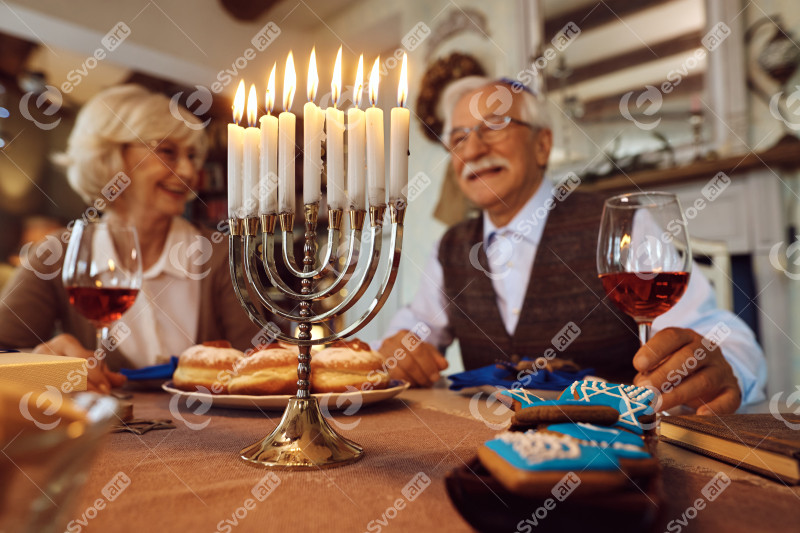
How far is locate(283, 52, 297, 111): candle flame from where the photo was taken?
64cm

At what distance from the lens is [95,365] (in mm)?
1008

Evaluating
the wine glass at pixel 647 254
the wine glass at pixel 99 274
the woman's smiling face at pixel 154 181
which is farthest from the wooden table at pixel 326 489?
the woman's smiling face at pixel 154 181

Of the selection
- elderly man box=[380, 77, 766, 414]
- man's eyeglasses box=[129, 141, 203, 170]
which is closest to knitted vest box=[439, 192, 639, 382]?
elderly man box=[380, 77, 766, 414]

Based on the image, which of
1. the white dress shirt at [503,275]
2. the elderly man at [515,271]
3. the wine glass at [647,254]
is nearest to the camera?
the wine glass at [647,254]

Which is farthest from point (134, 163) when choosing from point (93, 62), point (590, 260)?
point (590, 260)

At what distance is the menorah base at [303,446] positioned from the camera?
59cm

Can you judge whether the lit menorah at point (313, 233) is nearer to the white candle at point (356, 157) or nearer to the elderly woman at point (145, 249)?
the white candle at point (356, 157)

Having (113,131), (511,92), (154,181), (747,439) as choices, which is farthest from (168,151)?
(747,439)

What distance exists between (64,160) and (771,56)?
11.6 ft

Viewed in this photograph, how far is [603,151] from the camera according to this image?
2.79 metres

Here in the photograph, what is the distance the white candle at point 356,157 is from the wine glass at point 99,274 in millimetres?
528

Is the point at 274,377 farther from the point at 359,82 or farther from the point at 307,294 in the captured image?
the point at 359,82

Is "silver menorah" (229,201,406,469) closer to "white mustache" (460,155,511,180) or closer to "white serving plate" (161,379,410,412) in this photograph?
"white serving plate" (161,379,410,412)

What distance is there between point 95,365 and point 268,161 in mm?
631
